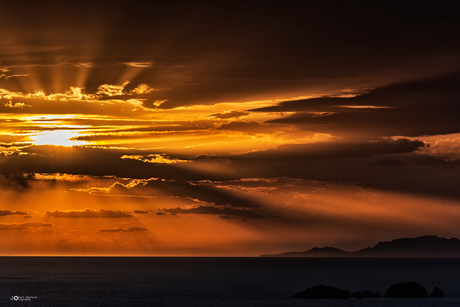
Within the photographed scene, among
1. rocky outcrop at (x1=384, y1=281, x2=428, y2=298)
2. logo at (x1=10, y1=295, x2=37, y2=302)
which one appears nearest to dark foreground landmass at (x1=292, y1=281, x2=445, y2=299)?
rocky outcrop at (x1=384, y1=281, x2=428, y2=298)

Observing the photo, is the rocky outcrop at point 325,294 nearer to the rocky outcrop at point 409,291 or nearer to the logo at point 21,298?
the rocky outcrop at point 409,291

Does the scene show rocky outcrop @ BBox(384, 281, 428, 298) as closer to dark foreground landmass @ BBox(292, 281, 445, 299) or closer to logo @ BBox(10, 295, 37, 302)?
dark foreground landmass @ BBox(292, 281, 445, 299)

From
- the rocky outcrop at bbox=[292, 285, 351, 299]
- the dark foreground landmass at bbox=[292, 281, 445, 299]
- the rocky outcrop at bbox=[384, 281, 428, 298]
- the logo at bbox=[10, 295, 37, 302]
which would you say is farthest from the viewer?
the logo at bbox=[10, 295, 37, 302]

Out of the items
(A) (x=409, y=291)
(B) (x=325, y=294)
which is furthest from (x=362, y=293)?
(A) (x=409, y=291)

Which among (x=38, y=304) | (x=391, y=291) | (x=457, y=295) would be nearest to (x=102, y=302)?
(x=38, y=304)

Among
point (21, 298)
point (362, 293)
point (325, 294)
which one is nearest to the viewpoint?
point (325, 294)

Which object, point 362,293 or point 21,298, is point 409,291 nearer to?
point 362,293

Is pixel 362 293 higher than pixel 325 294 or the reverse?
the reverse

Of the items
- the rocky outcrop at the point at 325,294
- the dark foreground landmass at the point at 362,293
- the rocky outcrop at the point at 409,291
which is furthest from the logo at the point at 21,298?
the rocky outcrop at the point at 409,291

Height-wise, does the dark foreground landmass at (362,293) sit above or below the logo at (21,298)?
below

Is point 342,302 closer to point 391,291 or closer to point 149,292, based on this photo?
point 391,291

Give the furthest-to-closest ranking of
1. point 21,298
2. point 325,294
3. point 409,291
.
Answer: point 21,298 → point 409,291 → point 325,294

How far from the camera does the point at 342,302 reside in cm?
10900

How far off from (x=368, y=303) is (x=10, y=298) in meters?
87.4
